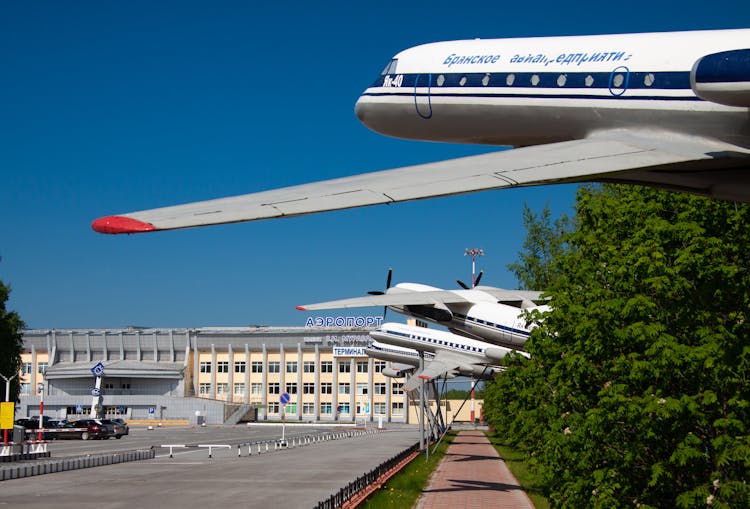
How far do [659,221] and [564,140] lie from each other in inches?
322

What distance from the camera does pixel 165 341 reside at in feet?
488

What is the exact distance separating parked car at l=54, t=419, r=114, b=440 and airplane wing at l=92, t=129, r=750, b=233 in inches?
2814

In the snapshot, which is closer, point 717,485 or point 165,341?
point 717,485

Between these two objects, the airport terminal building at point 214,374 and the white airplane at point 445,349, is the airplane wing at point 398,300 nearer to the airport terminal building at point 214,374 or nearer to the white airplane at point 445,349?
the white airplane at point 445,349

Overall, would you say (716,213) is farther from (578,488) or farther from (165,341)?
(165,341)

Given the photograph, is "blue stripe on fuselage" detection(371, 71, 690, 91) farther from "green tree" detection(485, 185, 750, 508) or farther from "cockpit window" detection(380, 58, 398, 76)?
"green tree" detection(485, 185, 750, 508)

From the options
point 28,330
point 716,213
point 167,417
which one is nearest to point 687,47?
point 716,213

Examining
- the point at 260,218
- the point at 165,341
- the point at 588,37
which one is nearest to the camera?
the point at 260,218

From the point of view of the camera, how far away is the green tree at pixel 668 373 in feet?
50.8

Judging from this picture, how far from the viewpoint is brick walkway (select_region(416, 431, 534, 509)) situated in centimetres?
3020

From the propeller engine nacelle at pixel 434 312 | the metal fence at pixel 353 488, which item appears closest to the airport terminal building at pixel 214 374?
the propeller engine nacelle at pixel 434 312

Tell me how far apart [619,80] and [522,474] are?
36.6 metres

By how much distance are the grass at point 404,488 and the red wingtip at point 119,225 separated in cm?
2091

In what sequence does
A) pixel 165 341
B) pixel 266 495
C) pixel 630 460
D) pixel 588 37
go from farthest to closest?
pixel 165 341 → pixel 266 495 → pixel 630 460 → pixel 588 37
